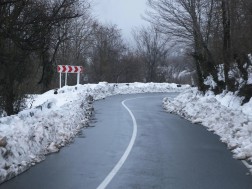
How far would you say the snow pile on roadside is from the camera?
42.1ft

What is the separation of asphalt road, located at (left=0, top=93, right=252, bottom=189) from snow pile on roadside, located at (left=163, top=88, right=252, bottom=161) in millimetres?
387

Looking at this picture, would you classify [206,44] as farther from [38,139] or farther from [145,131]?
[38,139]

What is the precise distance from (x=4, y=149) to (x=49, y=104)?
31.5 ft

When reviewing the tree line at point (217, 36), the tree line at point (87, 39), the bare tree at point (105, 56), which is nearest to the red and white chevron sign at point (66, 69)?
the tree line at point (87, 39)

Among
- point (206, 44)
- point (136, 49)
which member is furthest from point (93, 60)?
point (206, 44)

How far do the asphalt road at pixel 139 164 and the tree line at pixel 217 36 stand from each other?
6797 mm

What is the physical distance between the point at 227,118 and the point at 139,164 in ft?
23.2

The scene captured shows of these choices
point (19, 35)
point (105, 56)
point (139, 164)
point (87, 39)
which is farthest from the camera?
point (105, 56)

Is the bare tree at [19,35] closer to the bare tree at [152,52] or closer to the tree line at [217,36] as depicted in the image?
the tree line at [217,36]

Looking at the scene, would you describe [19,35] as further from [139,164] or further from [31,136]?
[139,164]

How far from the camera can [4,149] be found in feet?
31.0

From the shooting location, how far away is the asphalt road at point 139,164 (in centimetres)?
874

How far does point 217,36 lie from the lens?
96.3ft

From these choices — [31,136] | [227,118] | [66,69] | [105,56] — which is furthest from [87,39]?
[31,136]
